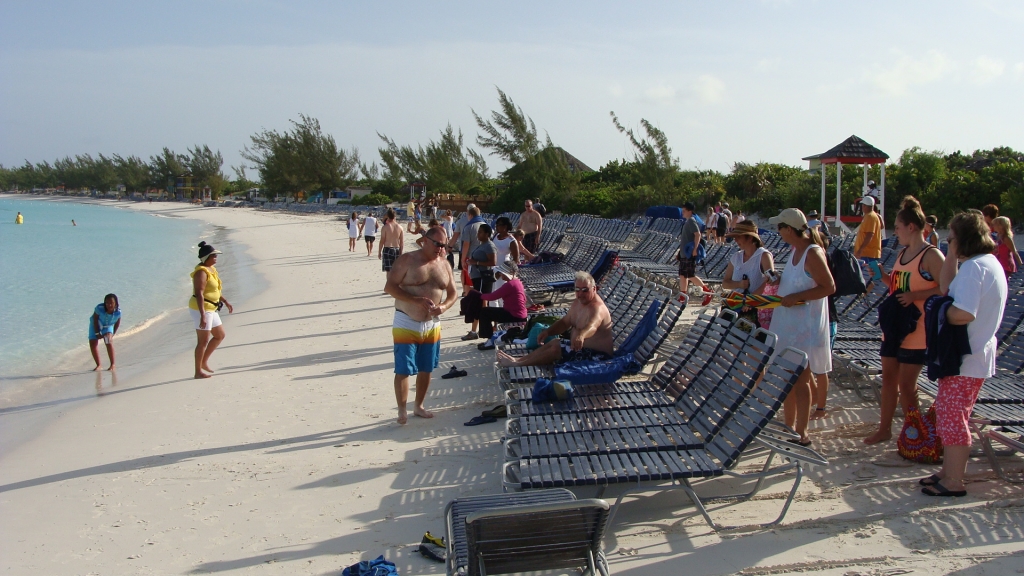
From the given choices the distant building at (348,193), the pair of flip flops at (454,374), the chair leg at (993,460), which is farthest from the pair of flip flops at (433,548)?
the distant building at (348,193)

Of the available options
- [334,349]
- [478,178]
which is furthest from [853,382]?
[478,178]

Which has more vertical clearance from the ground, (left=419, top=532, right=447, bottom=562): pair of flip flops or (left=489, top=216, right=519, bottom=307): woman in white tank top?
(left=489, top=216, right=519, bottom=307): woman in white tank top

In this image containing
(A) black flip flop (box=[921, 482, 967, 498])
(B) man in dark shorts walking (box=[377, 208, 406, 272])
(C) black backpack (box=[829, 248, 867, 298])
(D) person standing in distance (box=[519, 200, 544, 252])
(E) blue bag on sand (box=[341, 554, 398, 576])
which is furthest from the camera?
(D) person standing in distance (box=[519, 200, 544, 252])

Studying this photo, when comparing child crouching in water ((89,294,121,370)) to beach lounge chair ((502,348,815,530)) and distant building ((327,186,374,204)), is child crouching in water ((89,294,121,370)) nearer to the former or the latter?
beach lounge chair ((502,348,815,530))

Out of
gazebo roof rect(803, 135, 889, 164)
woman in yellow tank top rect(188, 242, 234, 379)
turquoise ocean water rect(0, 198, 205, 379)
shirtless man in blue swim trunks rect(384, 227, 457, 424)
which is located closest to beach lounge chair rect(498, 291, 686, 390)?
shirtless man in blue swim trunks rect(384, 227, 457, 424)

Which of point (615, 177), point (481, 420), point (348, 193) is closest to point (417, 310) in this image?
point (481, 420)

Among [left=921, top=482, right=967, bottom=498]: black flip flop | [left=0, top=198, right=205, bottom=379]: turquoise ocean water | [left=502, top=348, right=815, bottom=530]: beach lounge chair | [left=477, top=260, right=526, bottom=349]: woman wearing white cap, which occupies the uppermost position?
[left=477, top=260, right=526, bottom=349]: woman wearing white cap

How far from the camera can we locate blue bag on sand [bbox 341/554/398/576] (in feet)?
10.6

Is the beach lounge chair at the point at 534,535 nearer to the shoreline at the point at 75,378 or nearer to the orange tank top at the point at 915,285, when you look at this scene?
the orange tank top at the point at 915,285

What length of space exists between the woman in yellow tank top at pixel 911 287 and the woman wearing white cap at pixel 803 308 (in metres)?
0.38

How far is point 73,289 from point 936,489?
72.5 ft

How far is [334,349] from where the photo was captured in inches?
350

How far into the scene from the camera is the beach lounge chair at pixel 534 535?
2.55 metres

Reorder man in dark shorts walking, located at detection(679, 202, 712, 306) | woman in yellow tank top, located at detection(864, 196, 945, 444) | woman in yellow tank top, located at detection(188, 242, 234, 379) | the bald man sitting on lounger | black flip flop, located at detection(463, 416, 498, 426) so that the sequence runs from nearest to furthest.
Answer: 1. woman in yellow tank top, located at detection(864, 196, 945, 444)
2. black flip flop, located at detection(463, 416, 498, 426)
3. the bald man sitting on lounger
4. woman in yellow tank top, located at detection(188, 242, 234, 379)
5. man in dark shorts walking, located at detection(679, 202, 712, 306)
